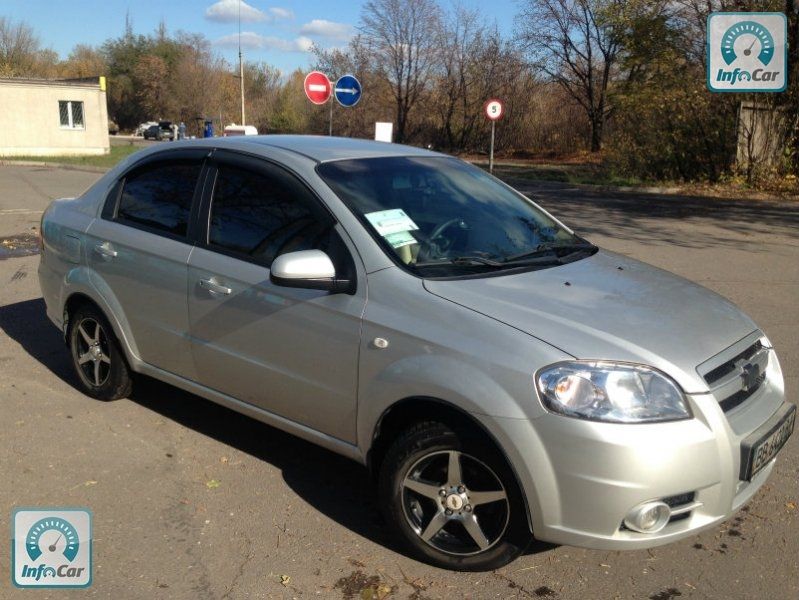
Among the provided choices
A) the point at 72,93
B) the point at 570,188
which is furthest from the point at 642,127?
the point at 72,93

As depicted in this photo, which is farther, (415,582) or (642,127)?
(642,127)

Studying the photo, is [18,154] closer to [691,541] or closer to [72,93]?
[72,93]

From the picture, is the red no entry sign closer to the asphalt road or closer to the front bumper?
the asphalt road

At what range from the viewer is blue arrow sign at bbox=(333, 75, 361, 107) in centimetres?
1270

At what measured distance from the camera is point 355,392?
11.1 feet

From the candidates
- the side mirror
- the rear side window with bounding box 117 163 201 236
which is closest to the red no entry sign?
the rear side window with bounding box 117 163 201 236

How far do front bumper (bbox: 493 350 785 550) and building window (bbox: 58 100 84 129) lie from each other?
36474 mm

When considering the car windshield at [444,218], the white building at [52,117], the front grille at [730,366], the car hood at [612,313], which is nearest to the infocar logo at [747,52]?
the car windshield at [444,218]

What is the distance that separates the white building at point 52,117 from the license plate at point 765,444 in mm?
35278

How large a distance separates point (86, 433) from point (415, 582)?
7.90 feet

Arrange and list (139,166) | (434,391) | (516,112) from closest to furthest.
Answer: (434,391)
(139,166)
(516,112)

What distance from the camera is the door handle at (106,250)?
181 inches

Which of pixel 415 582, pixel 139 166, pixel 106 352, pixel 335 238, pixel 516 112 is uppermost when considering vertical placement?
pixel 516 112

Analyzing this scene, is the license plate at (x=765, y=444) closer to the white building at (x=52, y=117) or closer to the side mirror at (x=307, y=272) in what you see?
the side mirror at (x=307, y=272)
